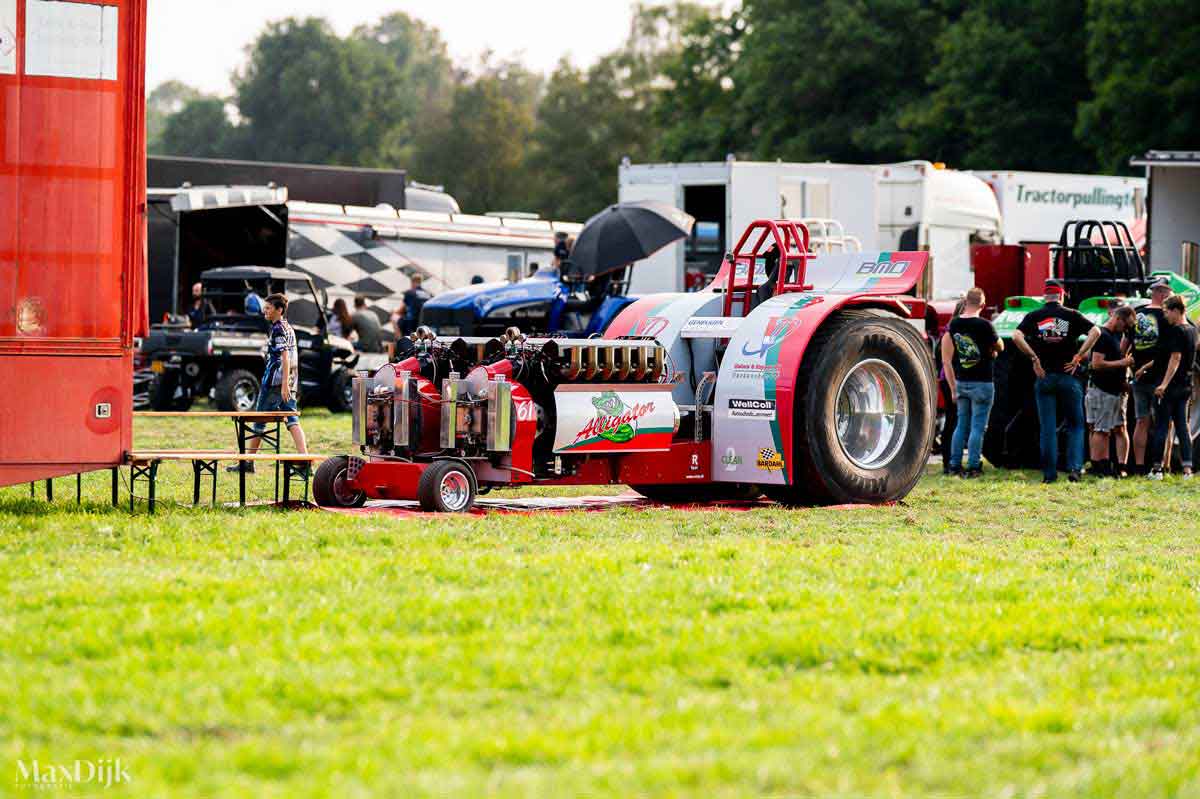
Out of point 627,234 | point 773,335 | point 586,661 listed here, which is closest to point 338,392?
point 627,234

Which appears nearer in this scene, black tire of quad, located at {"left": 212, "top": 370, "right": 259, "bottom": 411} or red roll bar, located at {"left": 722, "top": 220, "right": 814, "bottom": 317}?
red roll bar, located at {"left": 722, "top": 220, "right": 814, "bottom": 317}

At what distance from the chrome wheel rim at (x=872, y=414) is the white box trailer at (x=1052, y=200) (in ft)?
52.3

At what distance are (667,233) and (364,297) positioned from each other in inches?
367

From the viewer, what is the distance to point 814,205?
26.9m

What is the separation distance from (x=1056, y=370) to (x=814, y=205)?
10787 mm

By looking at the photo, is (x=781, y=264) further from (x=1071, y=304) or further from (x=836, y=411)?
(x=1071, y=304)

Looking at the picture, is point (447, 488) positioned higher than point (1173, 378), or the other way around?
point (1173, 378)

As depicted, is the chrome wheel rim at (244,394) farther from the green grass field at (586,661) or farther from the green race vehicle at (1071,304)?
the green grass field at (586,661)

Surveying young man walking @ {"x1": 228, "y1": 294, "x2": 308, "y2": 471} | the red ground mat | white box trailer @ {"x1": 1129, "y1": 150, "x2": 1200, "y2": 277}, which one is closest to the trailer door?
white box trailer @ {"x1": 1129, "y1": 150, "x2": 1200, "y2": 277}

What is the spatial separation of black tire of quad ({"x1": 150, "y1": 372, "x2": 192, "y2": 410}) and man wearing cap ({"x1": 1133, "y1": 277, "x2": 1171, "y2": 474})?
13148 millimetres

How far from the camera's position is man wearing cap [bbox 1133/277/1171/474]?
1686 centimetres

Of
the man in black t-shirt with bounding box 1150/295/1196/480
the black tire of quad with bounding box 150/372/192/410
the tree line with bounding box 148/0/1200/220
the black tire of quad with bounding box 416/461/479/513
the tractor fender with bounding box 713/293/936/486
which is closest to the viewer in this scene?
the black tire of quad with bounding box 416/461/479/513

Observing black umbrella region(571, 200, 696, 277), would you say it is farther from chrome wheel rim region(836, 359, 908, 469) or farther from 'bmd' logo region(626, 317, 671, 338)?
chrome wheel rim region(836, 359, 908, 469)

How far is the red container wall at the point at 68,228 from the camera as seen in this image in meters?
10.9
